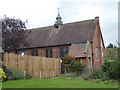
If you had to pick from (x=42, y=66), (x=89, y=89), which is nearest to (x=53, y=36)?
(x=42, y=66)

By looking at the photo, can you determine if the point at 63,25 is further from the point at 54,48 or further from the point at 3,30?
the point at 3,30

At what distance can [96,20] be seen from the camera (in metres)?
41.4

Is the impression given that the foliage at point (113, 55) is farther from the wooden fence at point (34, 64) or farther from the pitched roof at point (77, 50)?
the pitched roof at point (77, 50)

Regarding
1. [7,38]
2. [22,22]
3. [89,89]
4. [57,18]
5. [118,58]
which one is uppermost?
[57,18]

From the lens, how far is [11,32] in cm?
2998

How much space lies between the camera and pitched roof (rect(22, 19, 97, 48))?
39884 mm

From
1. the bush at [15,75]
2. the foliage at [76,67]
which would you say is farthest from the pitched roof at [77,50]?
the bush at [15,75]

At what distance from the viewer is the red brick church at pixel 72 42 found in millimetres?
37688

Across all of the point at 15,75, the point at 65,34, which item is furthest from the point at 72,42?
the point at 15,75

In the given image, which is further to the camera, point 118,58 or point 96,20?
point 96,20

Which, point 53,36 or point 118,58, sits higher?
point 53,36

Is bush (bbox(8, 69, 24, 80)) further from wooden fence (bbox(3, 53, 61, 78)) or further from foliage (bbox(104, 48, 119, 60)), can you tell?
foliage (bbox(104, 48, 119, 60))

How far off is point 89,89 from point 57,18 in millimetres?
35100

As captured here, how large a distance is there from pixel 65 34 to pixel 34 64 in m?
21.4
